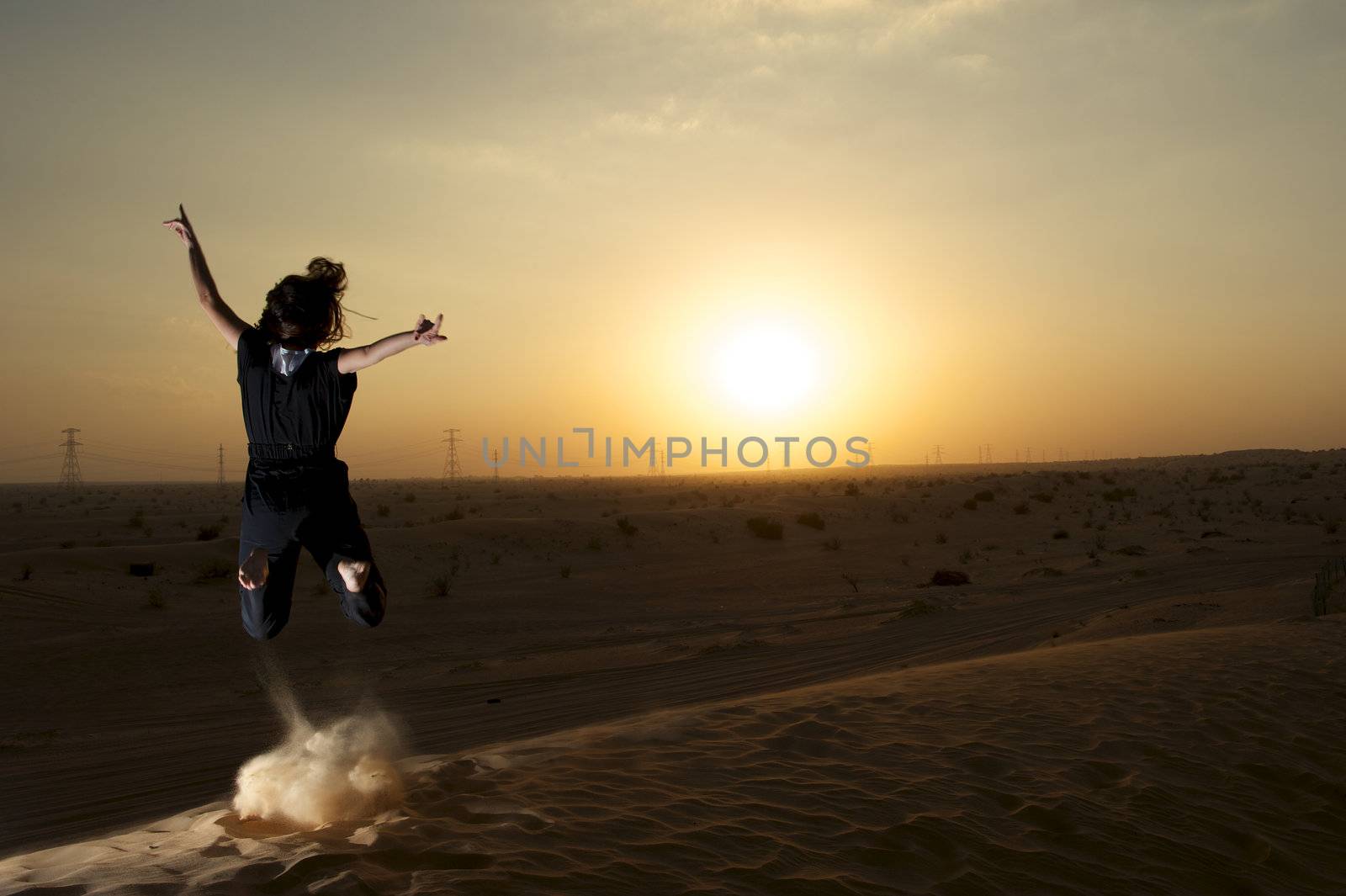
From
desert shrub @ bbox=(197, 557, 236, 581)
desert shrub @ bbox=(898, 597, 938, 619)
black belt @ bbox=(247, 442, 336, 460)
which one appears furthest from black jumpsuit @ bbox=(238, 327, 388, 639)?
desert shrub @ bbox=(197, 557, 236, 581)

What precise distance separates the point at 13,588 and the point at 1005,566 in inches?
878

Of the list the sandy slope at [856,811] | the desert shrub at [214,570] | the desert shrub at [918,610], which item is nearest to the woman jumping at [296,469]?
the sandy slope at [856,811]

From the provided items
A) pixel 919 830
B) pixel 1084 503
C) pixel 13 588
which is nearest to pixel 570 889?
pixel 919 830

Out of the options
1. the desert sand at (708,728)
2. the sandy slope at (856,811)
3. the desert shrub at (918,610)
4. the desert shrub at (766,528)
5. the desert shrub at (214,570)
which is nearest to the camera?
the sandy slope at (856,811)

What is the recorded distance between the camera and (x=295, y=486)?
3.47 m

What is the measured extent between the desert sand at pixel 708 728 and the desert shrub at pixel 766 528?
24.9ft

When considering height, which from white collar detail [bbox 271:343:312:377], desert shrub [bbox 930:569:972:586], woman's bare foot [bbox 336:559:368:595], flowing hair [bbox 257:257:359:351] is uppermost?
flowing hair [bbox 257:257:359:351]

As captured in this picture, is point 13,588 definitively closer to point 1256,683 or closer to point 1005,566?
point 1256,683

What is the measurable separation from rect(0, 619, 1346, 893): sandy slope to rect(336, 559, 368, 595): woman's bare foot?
145cm

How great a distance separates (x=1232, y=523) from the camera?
32031 mm

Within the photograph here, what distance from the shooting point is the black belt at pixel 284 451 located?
138 inches

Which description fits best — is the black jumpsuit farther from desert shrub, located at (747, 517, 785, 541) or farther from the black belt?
desert shrub, located at (747, 517, 785, 541)

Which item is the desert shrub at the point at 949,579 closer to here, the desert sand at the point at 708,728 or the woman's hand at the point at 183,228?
the desert sand at the point at 708,728

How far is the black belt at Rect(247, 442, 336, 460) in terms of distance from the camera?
138 inches
